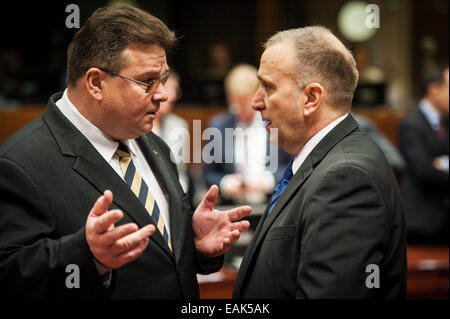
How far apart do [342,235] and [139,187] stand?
71 cm

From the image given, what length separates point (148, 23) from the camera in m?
1.74

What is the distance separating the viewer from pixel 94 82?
67.6 inches

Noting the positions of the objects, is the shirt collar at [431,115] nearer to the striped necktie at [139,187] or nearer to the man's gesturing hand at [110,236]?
the striped necktie at [139,187]

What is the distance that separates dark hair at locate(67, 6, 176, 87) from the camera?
1691 mm

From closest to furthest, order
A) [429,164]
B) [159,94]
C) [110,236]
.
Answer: [110,236] < [159,94] < [429,164]

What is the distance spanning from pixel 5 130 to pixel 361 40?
8.28m

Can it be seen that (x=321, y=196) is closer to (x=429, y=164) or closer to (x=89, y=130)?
(x=89, y=130)

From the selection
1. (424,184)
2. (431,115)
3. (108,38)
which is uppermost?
(108,38)

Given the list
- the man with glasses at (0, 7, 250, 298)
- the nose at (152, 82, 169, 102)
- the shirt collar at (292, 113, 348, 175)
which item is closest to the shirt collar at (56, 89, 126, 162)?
the man with glasses at (0, 7, 250, 298)

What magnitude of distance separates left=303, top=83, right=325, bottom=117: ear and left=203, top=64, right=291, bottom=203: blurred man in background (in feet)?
6.68

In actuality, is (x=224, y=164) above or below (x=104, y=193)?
below

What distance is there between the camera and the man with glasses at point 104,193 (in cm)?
146

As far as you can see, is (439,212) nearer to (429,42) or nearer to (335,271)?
(335,271)

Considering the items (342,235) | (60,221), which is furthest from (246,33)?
(342,235)
